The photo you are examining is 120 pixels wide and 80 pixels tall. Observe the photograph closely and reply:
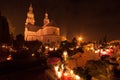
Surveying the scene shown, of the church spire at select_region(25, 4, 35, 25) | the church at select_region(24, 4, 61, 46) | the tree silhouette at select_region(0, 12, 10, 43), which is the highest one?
the church spire at select_region(25, 4, 35, 25)

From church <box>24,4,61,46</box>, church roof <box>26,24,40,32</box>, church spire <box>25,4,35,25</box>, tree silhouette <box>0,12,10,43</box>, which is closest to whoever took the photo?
tree silhouette <box>0,12,10,43</box>

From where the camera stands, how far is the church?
3120 inches

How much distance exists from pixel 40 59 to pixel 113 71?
12859mm

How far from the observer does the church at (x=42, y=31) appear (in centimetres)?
7925

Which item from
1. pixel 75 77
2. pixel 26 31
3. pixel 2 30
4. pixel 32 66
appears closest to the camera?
pixel 75 77

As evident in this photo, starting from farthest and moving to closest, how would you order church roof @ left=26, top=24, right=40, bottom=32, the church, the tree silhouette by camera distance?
church roof @ left=26, top=24, right=40, bottom=32
the church
the tree silhouette

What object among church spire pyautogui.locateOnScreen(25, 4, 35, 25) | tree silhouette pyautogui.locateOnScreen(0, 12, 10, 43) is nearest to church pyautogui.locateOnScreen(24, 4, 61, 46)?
church spire pyautogui.locateOnScreen(25, 4, 35, 25)

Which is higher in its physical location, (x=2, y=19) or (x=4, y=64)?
(x=2, y=19)

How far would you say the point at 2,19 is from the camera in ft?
112

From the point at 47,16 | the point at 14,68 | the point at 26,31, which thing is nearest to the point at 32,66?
the point at 14,68

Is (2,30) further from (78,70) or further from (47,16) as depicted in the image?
(47,16)

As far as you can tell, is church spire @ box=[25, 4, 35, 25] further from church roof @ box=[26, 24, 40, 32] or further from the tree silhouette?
the tree silhouette

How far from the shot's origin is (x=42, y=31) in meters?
84.1

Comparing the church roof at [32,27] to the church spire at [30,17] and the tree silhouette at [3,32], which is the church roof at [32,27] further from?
the tree silhouette at [3,32]
